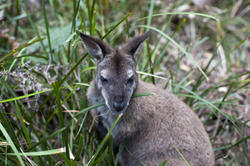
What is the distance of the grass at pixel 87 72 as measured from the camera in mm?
3490

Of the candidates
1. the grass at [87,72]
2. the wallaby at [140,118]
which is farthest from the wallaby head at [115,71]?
the grass at [87,72]

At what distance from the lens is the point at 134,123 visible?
398 cm

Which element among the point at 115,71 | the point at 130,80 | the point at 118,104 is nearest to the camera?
the point at 118,104

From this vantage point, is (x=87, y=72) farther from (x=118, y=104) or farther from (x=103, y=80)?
(x=118, y=104)

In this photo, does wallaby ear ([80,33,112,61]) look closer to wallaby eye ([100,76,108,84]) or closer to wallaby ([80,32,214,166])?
wallaby ([80,32,214,166])

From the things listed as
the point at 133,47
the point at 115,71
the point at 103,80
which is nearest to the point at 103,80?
the point at 103,80

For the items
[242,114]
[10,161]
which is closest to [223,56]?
[242,114]

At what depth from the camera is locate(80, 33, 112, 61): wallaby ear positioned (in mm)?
3441

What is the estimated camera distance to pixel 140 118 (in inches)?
157

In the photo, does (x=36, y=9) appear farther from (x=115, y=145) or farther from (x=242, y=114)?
(x=242, y=114)

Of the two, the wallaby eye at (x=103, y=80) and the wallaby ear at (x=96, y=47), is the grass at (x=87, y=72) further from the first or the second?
Result: the wallaby eye at (x=103, y=80)

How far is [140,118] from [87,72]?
120cm

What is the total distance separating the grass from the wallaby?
0.26 metres

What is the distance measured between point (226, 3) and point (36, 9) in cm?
528
